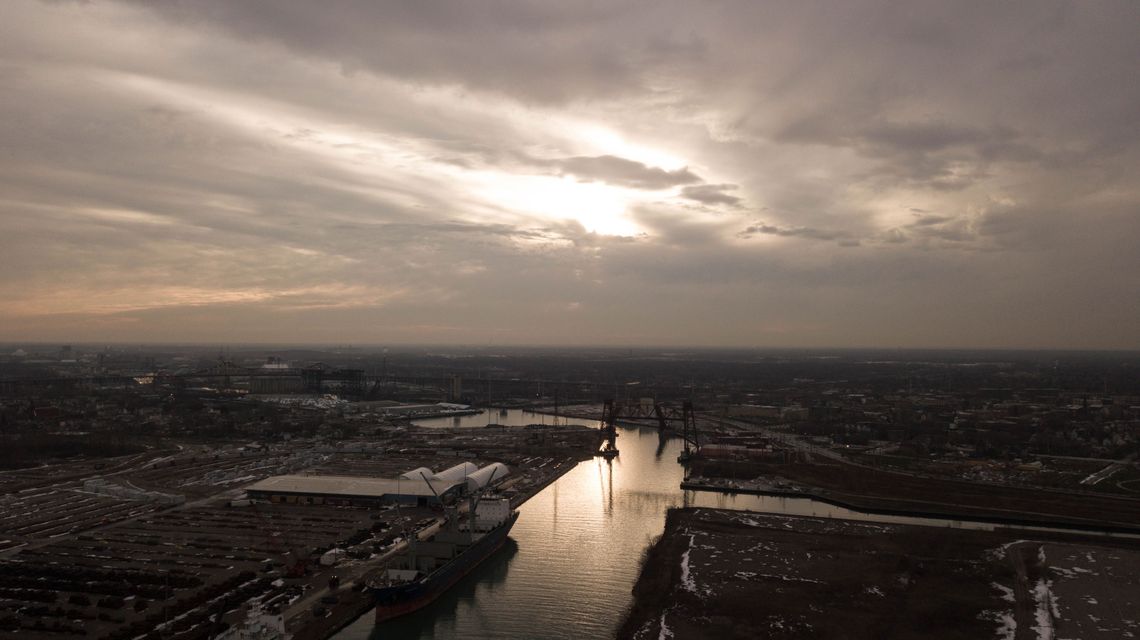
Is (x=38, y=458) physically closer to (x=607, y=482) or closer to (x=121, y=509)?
(x=121, y=509)

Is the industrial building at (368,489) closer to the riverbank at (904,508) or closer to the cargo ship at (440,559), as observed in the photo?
the cargo ship at (440,559)

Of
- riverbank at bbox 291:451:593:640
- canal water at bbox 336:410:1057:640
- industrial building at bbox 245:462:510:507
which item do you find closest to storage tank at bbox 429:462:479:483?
industrial building at bbox 245:462:510:507

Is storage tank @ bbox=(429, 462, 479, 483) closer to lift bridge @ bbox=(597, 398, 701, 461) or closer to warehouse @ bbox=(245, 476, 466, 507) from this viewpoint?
warehouse @ bbox=(245, 476, 466, 507)

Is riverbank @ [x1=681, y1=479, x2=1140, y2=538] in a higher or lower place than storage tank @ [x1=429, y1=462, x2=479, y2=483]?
lower

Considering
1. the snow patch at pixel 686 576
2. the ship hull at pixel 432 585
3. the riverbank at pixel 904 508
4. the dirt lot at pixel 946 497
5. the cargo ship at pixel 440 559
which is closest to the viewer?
the ship hull at pixel 432 585

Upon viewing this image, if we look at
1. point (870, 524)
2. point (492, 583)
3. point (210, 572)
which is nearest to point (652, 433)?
point (870, 524)

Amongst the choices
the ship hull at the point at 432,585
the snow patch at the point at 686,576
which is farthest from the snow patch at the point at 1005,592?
the ship hull at the point at 432,585

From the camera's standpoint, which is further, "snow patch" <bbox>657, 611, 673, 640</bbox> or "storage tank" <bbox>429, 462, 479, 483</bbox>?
"storage tank" <bbox>429, 462, 479, 483</bbox>
